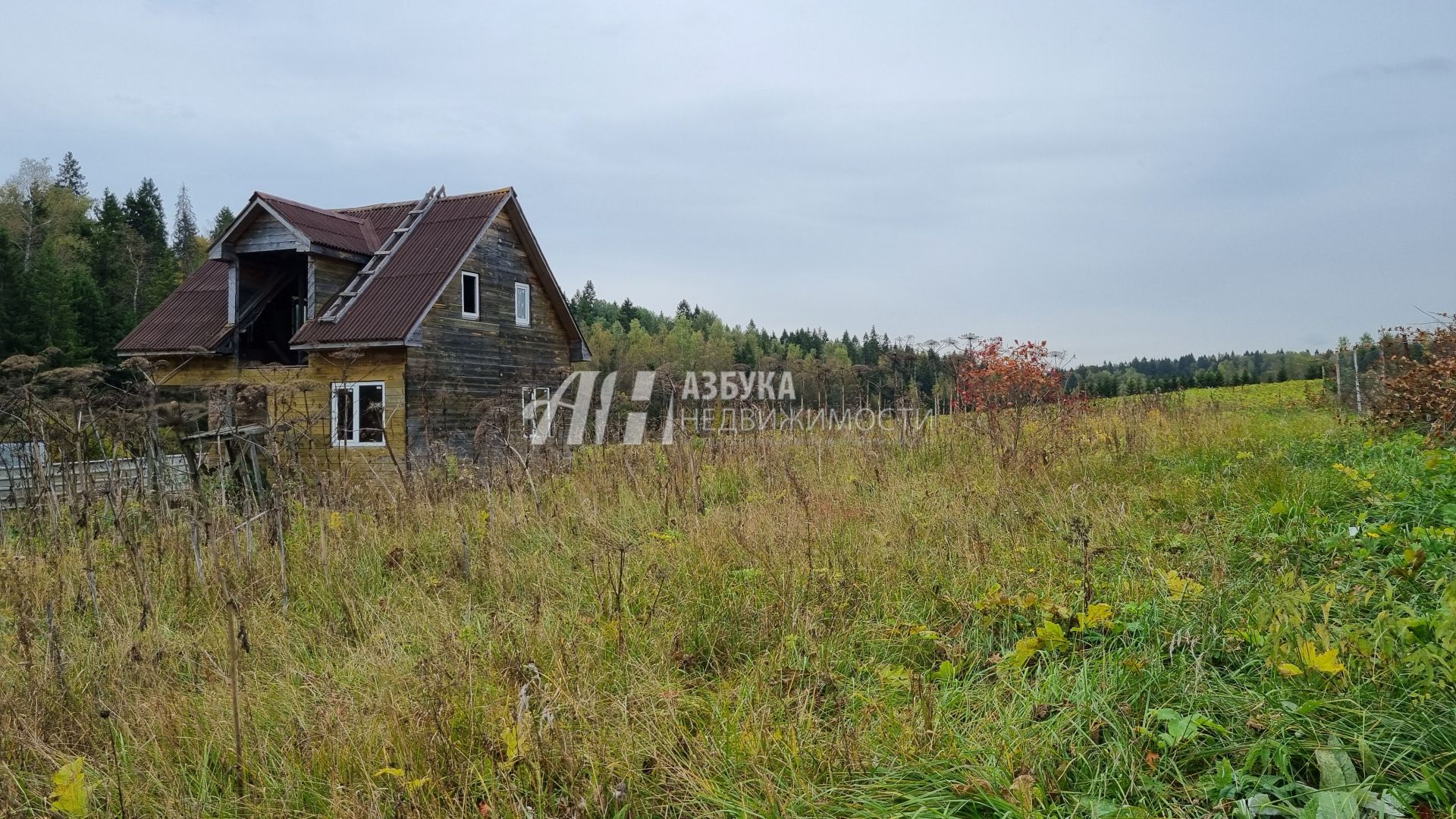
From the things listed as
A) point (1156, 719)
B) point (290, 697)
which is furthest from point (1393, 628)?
point (290, 697)

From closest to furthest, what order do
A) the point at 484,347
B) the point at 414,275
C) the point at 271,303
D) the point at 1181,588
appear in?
the point at 1181,588 → the point at 414,275 → the point at 484,347 → the point at 271,303

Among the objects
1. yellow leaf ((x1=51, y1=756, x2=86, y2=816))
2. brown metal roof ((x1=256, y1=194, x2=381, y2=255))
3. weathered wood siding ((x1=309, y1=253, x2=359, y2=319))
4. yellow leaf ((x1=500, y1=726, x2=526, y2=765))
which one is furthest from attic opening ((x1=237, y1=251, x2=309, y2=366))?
yellow leaf ((x1=500, y1=726, x2=526, y2=765))

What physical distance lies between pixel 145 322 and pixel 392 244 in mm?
6281

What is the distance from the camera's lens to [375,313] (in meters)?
15.0

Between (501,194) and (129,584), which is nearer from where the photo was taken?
(129,584)

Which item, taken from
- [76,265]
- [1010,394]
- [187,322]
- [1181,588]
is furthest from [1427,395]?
[76,265]

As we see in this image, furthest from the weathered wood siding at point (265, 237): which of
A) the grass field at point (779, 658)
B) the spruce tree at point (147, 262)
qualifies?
the spruce tree at point (147, 262)

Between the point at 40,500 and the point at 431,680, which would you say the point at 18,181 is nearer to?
the point at 40,500

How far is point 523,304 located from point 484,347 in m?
1.88

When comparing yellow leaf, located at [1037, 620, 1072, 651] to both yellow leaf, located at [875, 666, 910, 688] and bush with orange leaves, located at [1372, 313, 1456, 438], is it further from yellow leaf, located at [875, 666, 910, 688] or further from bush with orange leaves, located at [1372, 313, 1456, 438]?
bush with orange leaves, located at [1372, 313, 1456, 438]

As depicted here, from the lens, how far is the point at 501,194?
56.4 feet

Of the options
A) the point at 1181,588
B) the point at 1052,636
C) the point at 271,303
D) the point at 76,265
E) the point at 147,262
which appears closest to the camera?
the point at 1052,636

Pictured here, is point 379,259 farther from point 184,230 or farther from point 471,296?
point 184,230

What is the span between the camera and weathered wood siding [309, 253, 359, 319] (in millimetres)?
15766
